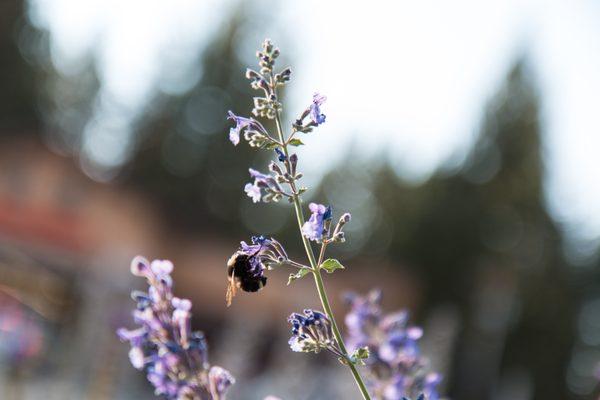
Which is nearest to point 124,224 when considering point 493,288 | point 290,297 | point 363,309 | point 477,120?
point 290,297

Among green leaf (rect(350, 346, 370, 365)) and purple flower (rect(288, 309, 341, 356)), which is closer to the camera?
green leaf (rect(350, 346, 370, 365))

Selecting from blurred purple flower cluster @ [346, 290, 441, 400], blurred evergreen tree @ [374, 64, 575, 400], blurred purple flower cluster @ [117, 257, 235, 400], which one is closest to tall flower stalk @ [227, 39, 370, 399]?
blurred purple flower cluster @ [117, 257, 235, 400]

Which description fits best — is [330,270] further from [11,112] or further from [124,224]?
[11,112]

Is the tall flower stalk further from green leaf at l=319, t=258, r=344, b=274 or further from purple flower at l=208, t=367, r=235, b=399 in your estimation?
purple flower at l=208, t=367, r=235, b=399

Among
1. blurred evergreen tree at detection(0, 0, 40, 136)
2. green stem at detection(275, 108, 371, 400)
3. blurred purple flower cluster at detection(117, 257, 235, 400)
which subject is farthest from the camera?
blurred evergreen tree at detection(0, 0, 40, 136)

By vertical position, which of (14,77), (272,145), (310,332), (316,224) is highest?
(14,77)

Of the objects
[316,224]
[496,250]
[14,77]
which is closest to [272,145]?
[316,224]

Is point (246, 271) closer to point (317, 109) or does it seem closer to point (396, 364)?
point (317, 109)

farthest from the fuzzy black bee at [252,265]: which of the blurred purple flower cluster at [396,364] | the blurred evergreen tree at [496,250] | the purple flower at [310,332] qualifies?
the blurred evergreen tree at [496,250]
